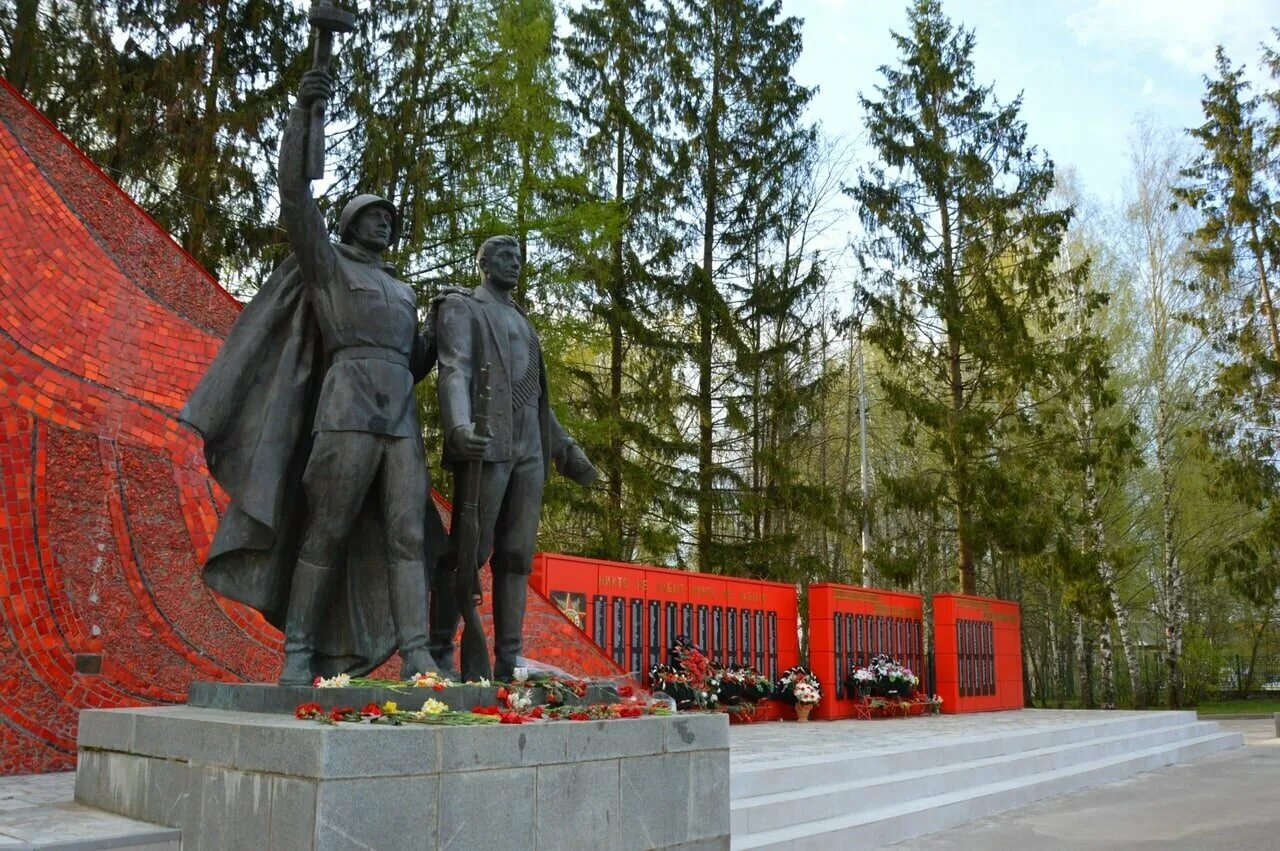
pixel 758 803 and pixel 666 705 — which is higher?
pixel 666 705

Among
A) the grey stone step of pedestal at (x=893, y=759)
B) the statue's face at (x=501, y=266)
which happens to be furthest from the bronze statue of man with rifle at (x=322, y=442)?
the grey stone step of pedestal at (x=893, y=759)

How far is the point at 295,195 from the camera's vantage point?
4.34 metres

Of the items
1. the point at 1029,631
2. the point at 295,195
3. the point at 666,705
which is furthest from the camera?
the point at 1029,631

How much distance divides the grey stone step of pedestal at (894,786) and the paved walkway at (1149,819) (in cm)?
41

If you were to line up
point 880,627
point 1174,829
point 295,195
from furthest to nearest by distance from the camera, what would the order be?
1. point 880,627
2. point 1174,829
3. point 295,195

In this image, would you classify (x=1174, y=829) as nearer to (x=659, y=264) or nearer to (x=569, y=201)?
(x=569, y=201)

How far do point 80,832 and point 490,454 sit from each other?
2053 millimetres

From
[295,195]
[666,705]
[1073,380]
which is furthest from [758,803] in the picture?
[1073,380]

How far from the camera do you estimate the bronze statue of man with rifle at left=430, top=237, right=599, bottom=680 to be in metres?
4.54

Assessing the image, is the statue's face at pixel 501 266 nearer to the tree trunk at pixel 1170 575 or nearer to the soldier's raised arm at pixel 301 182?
the soldier's raised arm at pixel 301 182

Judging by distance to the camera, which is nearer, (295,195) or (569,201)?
(295,195)

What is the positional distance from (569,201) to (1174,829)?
39.8ft

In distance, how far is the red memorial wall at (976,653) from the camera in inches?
645

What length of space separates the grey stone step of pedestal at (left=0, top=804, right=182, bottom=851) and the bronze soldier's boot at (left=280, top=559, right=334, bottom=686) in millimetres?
785
